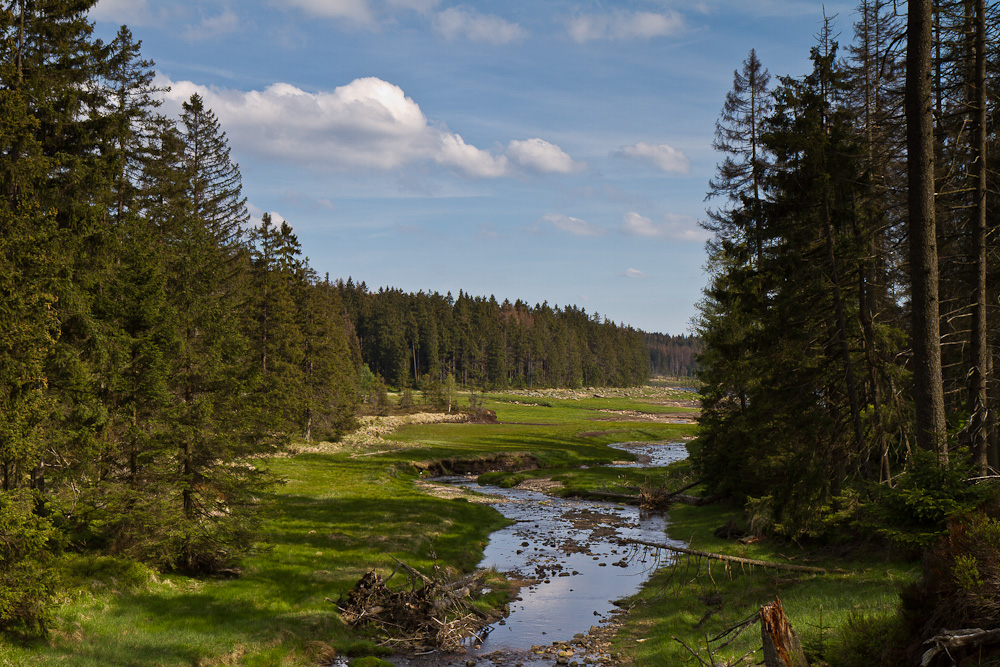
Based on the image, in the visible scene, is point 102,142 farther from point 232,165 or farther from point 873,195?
point 232,165

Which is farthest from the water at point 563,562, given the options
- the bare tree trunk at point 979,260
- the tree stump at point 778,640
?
the bare tree trunk at point 979,260

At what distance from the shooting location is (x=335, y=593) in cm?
2167

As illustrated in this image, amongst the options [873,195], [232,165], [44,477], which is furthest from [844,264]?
[232,165]

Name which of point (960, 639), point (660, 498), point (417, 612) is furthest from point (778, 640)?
point (660, 498)

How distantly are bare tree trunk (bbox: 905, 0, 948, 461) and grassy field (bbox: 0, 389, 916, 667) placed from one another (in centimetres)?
426

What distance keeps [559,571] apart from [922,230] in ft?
58.7

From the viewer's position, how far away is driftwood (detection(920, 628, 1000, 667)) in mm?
7660

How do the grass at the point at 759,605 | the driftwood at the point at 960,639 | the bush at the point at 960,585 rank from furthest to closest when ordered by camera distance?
the grass at the point at 759,605, the bush at the point at 960,585, the driftwood at the point at 960,639

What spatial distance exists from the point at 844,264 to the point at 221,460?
861 inches

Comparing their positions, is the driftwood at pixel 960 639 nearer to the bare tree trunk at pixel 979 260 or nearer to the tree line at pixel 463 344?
the bare tree trunk at pixel 979 260

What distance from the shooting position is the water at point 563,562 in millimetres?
19703

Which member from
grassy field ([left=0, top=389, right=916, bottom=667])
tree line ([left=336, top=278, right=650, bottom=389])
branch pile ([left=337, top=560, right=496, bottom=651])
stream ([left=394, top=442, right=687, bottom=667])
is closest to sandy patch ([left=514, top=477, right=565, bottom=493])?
stream ([left=394, top=442, right=687, bottom=667])

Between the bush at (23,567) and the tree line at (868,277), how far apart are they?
63.0ft

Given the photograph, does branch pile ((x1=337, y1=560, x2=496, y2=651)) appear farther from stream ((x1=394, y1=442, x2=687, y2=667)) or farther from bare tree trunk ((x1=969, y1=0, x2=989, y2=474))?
bare tree trunk ((x1=969, y1=0, x2=989, y2=474))
